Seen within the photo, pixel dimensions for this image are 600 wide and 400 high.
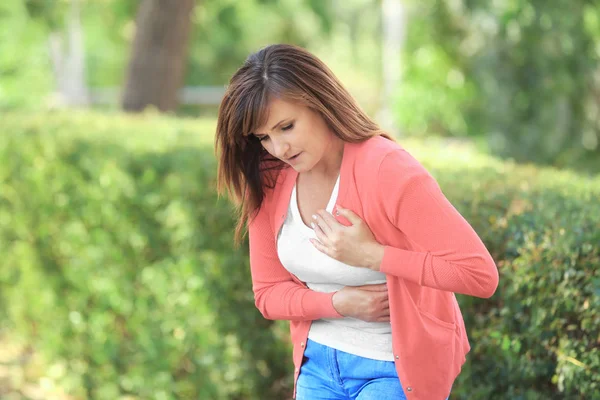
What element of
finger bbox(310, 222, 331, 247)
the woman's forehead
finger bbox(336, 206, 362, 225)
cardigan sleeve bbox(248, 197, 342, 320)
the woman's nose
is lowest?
cardigan sleeve bbox(248, 197, 342, 320)

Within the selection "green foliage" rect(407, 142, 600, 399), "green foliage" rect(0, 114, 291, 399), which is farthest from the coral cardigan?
"green foliage" rect(0, 114, 291, 399)

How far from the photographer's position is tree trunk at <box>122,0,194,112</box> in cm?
917

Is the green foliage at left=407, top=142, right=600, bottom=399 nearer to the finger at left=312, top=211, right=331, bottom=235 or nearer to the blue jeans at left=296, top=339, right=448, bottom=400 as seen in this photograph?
the blue jeans at left=296, top=339, right=448, bottom=400

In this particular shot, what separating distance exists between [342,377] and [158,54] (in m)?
7.35

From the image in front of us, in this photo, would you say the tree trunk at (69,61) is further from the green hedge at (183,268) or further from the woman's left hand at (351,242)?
the woman's left hand at (351,242)

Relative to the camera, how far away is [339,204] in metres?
2.43

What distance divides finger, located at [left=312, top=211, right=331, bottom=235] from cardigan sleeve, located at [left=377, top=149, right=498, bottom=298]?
0.20 meters

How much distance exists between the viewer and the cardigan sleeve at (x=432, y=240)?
2205 mm

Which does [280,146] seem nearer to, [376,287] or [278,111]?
[278,111]

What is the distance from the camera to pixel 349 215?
2385mm

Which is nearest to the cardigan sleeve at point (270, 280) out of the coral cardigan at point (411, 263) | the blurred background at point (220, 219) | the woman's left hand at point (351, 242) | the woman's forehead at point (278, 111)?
the coral cardigan at point (411, 263)

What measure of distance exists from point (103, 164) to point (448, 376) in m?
3.20

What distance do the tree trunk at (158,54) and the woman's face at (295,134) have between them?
7025 millimetres

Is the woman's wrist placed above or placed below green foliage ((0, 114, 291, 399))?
above
